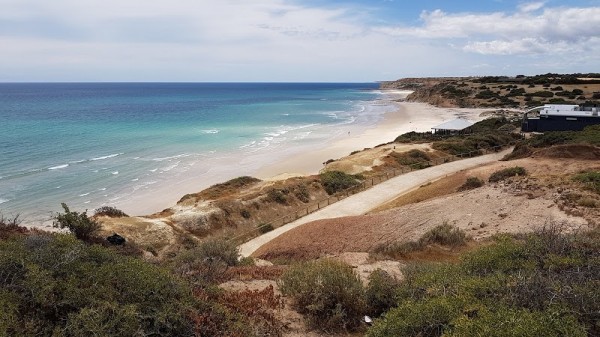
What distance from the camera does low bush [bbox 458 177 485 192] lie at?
22578mm

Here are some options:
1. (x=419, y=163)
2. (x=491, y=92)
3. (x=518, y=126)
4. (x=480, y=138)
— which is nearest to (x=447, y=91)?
(x=491, y=92)

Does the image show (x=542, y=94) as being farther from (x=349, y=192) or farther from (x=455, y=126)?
(x=349, y=192)

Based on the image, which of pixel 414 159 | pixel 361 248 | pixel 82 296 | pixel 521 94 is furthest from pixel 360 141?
pixel 82 296

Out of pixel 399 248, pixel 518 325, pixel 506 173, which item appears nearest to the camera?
pixel 518 325

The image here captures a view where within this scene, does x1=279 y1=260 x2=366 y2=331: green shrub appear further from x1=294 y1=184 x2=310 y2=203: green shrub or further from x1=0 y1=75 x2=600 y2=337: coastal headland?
x1=294 y1=184 x2=310 y2=203: green shrub

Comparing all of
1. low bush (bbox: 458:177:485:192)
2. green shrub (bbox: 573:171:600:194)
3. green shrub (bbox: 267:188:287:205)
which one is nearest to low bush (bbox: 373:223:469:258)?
green shrub (bbox: 573:171:600:194)

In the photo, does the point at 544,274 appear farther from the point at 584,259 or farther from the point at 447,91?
the point at 447,91

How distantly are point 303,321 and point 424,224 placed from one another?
1034 cm

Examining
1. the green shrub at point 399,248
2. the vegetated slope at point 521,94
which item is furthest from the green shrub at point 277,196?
the vegetated slope at point 521,94

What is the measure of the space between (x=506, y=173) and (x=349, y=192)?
381 inches

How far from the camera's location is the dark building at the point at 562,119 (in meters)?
39.8

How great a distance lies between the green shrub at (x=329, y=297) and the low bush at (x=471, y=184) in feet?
53.7

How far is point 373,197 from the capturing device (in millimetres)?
26234

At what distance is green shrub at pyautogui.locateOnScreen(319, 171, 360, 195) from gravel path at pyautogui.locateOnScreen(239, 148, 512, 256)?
2.29 m
